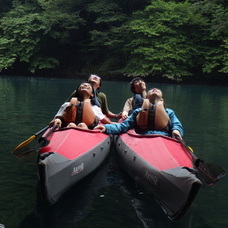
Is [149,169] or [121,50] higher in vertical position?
[121,50]

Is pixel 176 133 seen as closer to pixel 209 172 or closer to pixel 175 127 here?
pixel 175 127

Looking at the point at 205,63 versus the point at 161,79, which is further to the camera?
the point at 161,79

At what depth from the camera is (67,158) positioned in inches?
127

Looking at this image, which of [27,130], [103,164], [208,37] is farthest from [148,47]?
[103,164]

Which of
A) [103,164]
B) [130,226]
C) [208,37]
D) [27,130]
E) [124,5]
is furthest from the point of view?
[124,5]

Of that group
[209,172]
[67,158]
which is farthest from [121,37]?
[67,158]

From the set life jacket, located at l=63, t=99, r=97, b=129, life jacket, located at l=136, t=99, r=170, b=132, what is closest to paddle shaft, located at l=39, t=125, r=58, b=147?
life jacket, located at l=63, t=99, r=97, b=129

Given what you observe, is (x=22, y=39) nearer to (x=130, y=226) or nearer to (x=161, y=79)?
(x=161, y=79)

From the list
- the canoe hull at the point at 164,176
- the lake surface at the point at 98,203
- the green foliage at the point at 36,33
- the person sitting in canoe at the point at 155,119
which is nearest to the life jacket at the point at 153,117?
the person sitting in canoe at the point at 155,119

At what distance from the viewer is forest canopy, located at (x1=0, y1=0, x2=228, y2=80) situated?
2338cm

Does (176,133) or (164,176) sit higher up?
(176,133)

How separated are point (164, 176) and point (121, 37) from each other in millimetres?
24372

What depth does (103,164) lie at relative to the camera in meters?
4.72

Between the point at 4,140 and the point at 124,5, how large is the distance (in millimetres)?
25405
